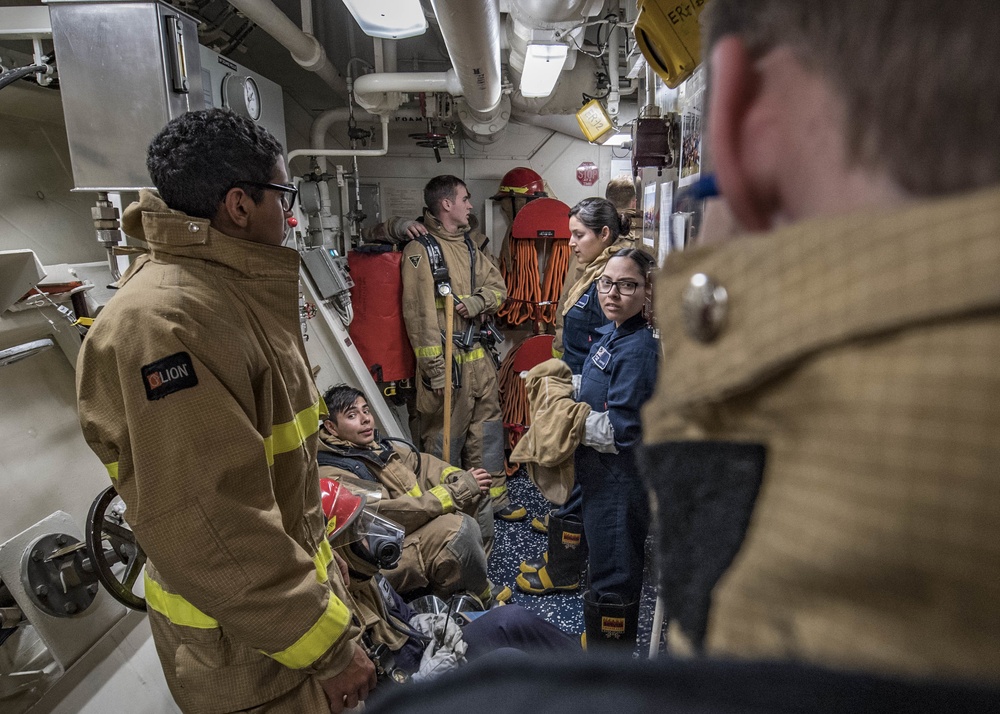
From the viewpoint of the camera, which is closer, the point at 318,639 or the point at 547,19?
the point at 318,639

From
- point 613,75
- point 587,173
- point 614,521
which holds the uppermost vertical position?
point 613,75

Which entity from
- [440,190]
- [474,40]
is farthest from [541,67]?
[440,190]

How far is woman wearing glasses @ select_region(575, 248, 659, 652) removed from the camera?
2.38 metres

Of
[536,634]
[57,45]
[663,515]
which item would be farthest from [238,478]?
[57,45]

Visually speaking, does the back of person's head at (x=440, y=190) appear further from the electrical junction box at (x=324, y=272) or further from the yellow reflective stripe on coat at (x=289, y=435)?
the yellow reflective stripe on coat at (x=289, y=435)

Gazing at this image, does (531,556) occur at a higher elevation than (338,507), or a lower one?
lower

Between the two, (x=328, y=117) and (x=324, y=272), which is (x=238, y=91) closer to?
(x=324, y=272)

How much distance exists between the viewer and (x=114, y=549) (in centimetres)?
173

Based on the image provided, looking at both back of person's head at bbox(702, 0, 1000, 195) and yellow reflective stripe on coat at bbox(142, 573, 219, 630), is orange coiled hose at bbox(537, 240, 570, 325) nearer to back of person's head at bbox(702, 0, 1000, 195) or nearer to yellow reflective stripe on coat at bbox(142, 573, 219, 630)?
yellow reflective stripe on coat at bbox(142, 573, 219, 630)

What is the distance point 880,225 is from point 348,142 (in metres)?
5.76

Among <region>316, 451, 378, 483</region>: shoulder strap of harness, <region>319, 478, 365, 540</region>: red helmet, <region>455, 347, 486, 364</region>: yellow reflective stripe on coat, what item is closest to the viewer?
<region>319, 478, 365, 540</region>: red helmet

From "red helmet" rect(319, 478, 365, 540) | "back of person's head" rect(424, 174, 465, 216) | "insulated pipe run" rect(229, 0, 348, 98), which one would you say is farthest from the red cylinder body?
"red helmet" rect(319, 478, 365, 540)

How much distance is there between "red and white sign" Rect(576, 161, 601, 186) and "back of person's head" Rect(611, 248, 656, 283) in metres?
3.19

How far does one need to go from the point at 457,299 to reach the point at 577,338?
1303 mm
